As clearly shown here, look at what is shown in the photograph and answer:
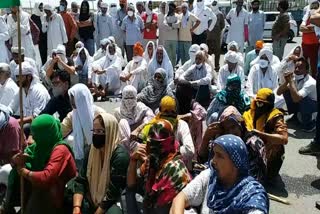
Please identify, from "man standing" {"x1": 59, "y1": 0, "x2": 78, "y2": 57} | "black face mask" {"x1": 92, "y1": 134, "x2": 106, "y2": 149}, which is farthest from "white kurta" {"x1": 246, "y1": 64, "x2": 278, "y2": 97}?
"man standing" {"x1": 59, "y1": 0, "x2": 78, "y2": 57}

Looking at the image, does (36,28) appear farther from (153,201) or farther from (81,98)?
(153,201)

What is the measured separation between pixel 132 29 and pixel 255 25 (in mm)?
2880

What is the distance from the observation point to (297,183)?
5.84m

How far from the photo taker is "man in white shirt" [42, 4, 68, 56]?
11945mm

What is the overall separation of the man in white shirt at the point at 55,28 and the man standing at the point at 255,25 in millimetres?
4247

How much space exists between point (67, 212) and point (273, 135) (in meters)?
2.19

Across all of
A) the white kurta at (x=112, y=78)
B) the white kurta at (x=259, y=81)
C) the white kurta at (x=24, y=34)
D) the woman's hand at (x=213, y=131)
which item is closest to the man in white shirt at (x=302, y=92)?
the white kurta at (x=259, y=81)

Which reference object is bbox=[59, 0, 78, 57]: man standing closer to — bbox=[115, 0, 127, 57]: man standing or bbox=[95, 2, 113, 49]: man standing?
bbox=[95, 2, 113, 49]: man standing

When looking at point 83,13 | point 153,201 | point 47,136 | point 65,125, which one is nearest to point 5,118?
point 65,125

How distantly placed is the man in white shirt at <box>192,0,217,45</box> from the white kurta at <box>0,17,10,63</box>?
438 centimetres

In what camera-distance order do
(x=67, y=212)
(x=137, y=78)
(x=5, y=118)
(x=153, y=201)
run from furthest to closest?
(x=137, y=78), (x=5, y=118), (x=67, y=212), (x=153, y=201)

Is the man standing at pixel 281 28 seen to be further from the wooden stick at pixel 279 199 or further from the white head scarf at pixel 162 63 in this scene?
the wooden stick at pixel 279 199

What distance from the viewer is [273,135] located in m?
5.31

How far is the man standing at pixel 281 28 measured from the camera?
37.2ft
